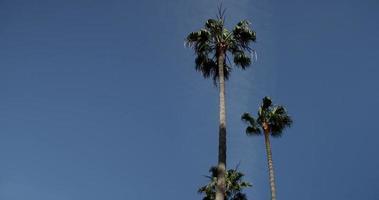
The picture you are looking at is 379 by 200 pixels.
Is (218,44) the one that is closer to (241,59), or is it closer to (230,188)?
→ (241,59)

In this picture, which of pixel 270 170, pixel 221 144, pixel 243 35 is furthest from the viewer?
pixel 270 170

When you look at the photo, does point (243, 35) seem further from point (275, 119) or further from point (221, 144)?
point (275, 119)

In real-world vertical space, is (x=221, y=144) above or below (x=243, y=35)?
below

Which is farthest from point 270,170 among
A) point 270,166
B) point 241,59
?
point 241,59

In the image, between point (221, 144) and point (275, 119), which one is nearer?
point (221, 144)

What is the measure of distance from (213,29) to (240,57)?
8.76ft

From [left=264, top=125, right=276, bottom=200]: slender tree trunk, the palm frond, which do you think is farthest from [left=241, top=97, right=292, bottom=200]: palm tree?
the palm frond

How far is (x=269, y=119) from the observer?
41.9 meters

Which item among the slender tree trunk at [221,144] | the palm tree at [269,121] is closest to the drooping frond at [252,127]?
the palm tree at [269,121]

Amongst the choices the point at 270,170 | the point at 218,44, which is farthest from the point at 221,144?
the point at 270,170

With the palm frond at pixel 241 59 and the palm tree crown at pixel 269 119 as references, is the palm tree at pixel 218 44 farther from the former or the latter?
the palm tree crown at pixel 269 119

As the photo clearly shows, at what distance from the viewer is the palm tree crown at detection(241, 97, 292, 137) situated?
4162 cm

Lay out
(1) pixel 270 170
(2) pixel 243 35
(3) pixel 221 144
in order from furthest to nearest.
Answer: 1. (1) pixel 270 170
2. (2) pixel 243 35
3. (3) pixel 221 144

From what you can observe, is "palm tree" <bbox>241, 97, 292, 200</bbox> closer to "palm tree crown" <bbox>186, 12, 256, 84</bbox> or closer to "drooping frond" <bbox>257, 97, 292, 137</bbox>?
"drooping frond" <bbox>257, 97, 292, 137</bbox>
